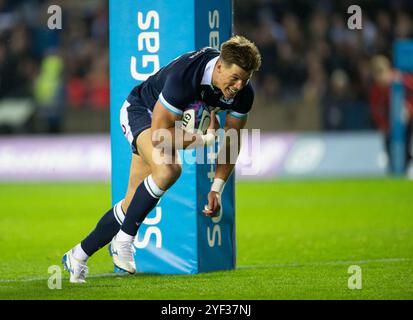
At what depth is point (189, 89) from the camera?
24.2 ft

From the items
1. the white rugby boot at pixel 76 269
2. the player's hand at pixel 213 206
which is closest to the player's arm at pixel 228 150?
the player's hand at pixel 213 206

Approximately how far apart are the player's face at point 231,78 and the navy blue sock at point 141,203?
83 centimetres

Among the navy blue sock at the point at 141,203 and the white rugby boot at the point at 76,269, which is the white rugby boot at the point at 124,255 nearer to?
the navy blue sock at the point at 141,203

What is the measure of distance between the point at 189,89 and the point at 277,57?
1535 centimetres

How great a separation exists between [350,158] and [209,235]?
11710 mm

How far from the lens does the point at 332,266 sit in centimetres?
880

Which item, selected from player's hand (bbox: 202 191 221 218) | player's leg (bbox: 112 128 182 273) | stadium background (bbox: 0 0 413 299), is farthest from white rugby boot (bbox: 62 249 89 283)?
stadium background (bbox: 0 0 413 299)

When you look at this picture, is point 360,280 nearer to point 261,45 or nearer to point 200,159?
point 200,159

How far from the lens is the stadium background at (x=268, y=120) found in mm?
12172

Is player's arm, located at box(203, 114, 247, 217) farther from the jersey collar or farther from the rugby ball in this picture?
the jersey collar

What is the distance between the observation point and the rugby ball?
24.8 ft

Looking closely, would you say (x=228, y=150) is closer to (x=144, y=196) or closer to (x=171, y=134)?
(x=171, y=134)

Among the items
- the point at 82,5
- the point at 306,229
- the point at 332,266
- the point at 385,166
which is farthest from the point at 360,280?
the point at 82,5
